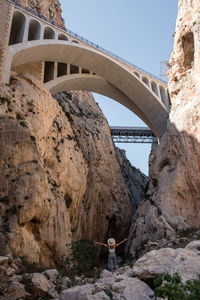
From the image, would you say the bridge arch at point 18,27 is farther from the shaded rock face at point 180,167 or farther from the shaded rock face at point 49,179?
the shaded rock face at point 180,167

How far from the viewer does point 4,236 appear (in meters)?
11.7

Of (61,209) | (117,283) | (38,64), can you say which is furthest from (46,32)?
(117,283)

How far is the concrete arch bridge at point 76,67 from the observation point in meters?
20.0

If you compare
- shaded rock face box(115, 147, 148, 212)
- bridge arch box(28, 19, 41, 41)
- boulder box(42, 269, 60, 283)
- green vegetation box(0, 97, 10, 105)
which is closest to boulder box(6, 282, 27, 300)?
boulder box(42, 269, 60, 283)

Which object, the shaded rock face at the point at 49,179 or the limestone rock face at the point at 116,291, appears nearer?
the limestone rock face at the point at 116,291

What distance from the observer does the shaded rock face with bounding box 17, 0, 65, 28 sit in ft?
105

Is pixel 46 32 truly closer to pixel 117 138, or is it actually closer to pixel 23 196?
pixel 23 196

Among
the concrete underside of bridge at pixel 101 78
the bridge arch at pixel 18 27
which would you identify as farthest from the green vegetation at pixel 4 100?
the bridge arch at pixel 18 27

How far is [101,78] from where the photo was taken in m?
25.8

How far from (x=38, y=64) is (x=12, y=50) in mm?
4167

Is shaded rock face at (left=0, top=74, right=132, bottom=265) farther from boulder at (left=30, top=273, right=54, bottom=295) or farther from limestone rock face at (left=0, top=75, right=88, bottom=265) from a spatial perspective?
boulder at (left=30, top=273, right=54, bottom=295)

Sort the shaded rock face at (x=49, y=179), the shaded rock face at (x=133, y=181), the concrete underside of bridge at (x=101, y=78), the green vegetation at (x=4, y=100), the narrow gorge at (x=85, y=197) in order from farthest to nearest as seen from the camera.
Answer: the shaded rock face at (x=133, y=181)
the concrete underside of bridge at (x=101, y=78)
the green vegetation at (x=4, y=100)
the shaded rock face at (x=49, y=179)
the narrow gorge at (x=85, y=197)

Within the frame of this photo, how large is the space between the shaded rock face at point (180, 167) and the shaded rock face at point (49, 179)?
4.92 metres

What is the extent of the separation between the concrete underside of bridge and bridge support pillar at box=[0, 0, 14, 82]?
83 centimetres
